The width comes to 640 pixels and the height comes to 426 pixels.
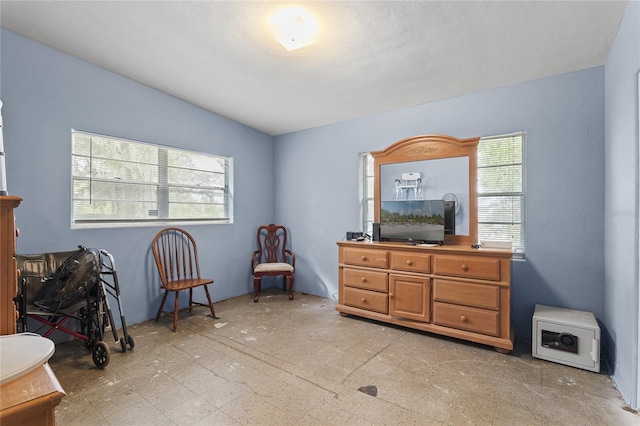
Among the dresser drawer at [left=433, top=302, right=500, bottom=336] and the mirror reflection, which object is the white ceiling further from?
the dresser drawer at [left=433, top=302, right=500, bottom=336]

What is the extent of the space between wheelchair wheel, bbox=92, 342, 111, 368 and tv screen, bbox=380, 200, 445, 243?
9.04 ft

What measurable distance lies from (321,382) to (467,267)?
5.32 ft

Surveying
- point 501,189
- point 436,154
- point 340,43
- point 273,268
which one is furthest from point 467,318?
point 340,43

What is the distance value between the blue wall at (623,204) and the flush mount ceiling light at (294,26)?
6.60 ft

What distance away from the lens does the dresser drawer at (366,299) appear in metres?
3.25

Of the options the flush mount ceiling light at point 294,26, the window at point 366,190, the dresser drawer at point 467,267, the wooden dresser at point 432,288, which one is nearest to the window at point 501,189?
the wooden dresser at point 432,288

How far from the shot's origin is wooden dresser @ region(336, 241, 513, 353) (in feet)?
8.66

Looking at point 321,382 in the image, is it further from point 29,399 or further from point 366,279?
point 29,399

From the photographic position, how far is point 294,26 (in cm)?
216

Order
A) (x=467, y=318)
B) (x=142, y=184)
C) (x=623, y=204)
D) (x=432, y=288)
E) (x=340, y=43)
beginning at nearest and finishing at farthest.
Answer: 1. (x=623, y=204)
2. (x=340, y=43)
3. (x=467, y=318)
4. (x=432, y=288)
5. (x=142, y=184)

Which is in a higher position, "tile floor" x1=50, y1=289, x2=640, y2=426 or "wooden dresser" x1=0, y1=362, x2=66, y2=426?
"wooden dresser" x1=0, y1=362, x2=66, y2=426

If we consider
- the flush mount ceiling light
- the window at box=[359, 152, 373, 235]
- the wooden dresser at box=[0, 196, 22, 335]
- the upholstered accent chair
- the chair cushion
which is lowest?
the chair cushion

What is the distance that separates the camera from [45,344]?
90 cm

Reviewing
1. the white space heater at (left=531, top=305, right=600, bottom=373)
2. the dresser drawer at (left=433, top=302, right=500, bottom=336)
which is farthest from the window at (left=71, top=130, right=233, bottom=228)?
the white space heater at (left=531, top=305, right=600, bottom=373)
